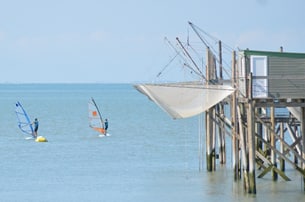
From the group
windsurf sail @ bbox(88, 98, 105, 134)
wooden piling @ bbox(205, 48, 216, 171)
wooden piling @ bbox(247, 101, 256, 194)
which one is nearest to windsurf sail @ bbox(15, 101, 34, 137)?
windsurf sail @ bbox(88, 98, 105, 134)

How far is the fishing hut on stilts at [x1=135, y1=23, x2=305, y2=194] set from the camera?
30.7 m

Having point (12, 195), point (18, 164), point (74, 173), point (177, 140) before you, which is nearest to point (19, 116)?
point (177, 140)

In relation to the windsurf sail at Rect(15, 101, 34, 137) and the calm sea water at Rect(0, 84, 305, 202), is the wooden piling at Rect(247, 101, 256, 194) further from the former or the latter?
the windsurf sail at Rect(15, 101, 34, 137)

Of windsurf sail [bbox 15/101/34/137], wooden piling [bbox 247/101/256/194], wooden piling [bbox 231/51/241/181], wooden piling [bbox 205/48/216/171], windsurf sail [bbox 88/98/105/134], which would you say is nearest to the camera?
wooden piling [bbox 247/101/256/194]

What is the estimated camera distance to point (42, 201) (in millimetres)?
31984

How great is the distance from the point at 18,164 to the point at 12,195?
10.6 meters

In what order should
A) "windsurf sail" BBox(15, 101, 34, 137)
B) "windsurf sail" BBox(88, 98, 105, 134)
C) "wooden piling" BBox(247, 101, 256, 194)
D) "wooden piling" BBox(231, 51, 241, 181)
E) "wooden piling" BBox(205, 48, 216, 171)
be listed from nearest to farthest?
"wooden piling" BBox(247, 101, 256, 194) → "wooden piling" BBox(231, 51, 241, 181) → "wooden piling" BBox(205, 48, 216, 171) → "windsurf sail" BBox(15, 101, 34, 137) → "windsurf sail" BBox(88, 98, 105, 134)

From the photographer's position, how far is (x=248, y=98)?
30.6 meters

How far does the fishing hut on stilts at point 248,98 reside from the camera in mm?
30656

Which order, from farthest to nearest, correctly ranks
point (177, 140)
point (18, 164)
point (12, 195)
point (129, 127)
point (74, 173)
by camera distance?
1. point (129, 127)
2. point (177, 140)
3. point (18, 164)
4. point (74, 173)
5. point (12, 195)

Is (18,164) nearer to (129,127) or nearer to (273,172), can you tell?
(273,172)

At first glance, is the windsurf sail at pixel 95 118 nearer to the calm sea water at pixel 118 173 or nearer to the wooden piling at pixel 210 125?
the calm sea water at pixel 118 173

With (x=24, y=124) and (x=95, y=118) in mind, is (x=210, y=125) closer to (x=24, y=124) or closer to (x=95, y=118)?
(x=24, y=124)

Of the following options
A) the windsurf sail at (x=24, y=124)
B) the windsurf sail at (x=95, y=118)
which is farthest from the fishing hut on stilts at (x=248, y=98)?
the windsurf sail at (x=95, y=118)
